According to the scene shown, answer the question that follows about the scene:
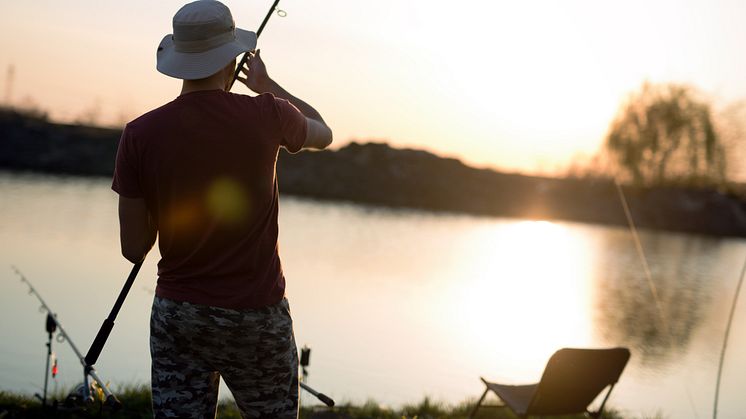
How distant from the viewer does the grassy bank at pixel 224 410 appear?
4688 millimetres

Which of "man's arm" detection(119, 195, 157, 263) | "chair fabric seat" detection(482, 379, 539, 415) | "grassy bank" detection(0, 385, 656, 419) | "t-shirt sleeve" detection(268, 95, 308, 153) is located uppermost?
"t-shirt sleeve" detection(268, 95, 308, 153)

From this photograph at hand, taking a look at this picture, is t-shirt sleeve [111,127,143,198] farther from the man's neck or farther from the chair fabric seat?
the chair fabric seat

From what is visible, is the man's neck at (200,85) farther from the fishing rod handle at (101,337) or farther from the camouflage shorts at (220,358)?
the fishing rod handle at (101,337)

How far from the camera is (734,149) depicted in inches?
1954

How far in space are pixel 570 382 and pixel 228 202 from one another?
10.8 ft

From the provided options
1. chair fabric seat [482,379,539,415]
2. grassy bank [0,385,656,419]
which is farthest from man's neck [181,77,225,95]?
chair fabric seat [482,379,539,415]

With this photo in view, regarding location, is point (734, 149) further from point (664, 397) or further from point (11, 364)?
point (11, 364)

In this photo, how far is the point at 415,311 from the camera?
44.8 feet

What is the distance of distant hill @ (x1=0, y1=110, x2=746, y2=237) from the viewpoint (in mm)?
46228

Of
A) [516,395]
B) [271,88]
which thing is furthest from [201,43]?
[516,395]

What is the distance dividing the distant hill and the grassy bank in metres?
43.6

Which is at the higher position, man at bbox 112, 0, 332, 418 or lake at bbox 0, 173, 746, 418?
man at bbox 112, 0, 332, 418

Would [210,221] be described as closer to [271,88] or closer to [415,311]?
[271,88]

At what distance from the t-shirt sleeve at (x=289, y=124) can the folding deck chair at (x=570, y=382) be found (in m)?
2.82
